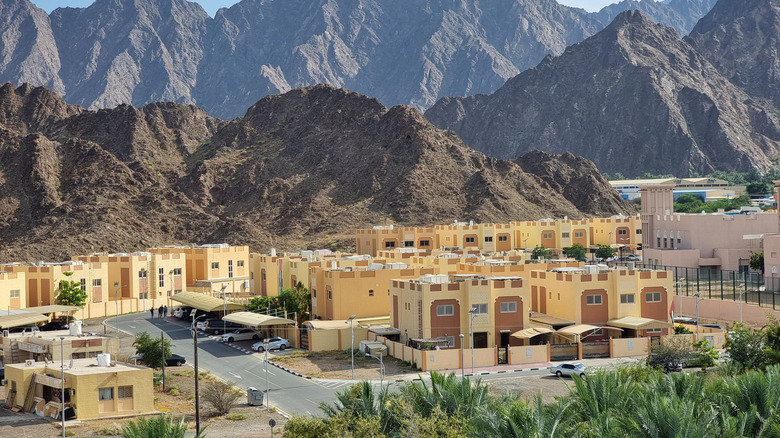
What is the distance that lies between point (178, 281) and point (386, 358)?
39035 millimetres

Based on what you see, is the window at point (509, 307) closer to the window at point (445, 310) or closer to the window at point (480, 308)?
the window at point (480, 308)

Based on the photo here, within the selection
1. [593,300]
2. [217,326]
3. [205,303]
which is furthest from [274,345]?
[593,300]

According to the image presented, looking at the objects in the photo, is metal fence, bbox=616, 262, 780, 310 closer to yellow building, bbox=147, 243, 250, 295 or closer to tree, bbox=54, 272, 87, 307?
yellow building, bbox=147, 243, 250, 295

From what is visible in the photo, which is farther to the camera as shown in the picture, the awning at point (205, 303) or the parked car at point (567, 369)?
the awning at point (205, 303)

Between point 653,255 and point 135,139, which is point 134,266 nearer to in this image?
point 653,255

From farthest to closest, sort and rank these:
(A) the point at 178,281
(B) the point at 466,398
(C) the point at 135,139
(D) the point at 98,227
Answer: (C) the point at 135,139 < (D) the point at 98,227 < (A) the point at 178,281 < (B) the point at 466,398

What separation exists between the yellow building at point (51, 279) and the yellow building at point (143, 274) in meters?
2.44

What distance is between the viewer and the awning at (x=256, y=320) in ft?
211

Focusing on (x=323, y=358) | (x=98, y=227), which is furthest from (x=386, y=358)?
(x=98, y=227)

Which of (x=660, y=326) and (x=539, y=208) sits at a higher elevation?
(x=539, y=208)

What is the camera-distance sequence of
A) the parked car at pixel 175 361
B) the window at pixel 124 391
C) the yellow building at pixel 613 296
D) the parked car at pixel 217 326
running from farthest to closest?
the parked car at pixel 217 326 → the yellow building at pixel 613 296 → the parked car at pixel 175 361 → the window at pixel 124 391

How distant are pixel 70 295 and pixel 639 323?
44.1m

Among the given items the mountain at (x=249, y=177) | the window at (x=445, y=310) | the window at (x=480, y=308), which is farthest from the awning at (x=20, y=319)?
the mountain at (x=249, y=177)

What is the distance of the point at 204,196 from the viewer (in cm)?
15738
